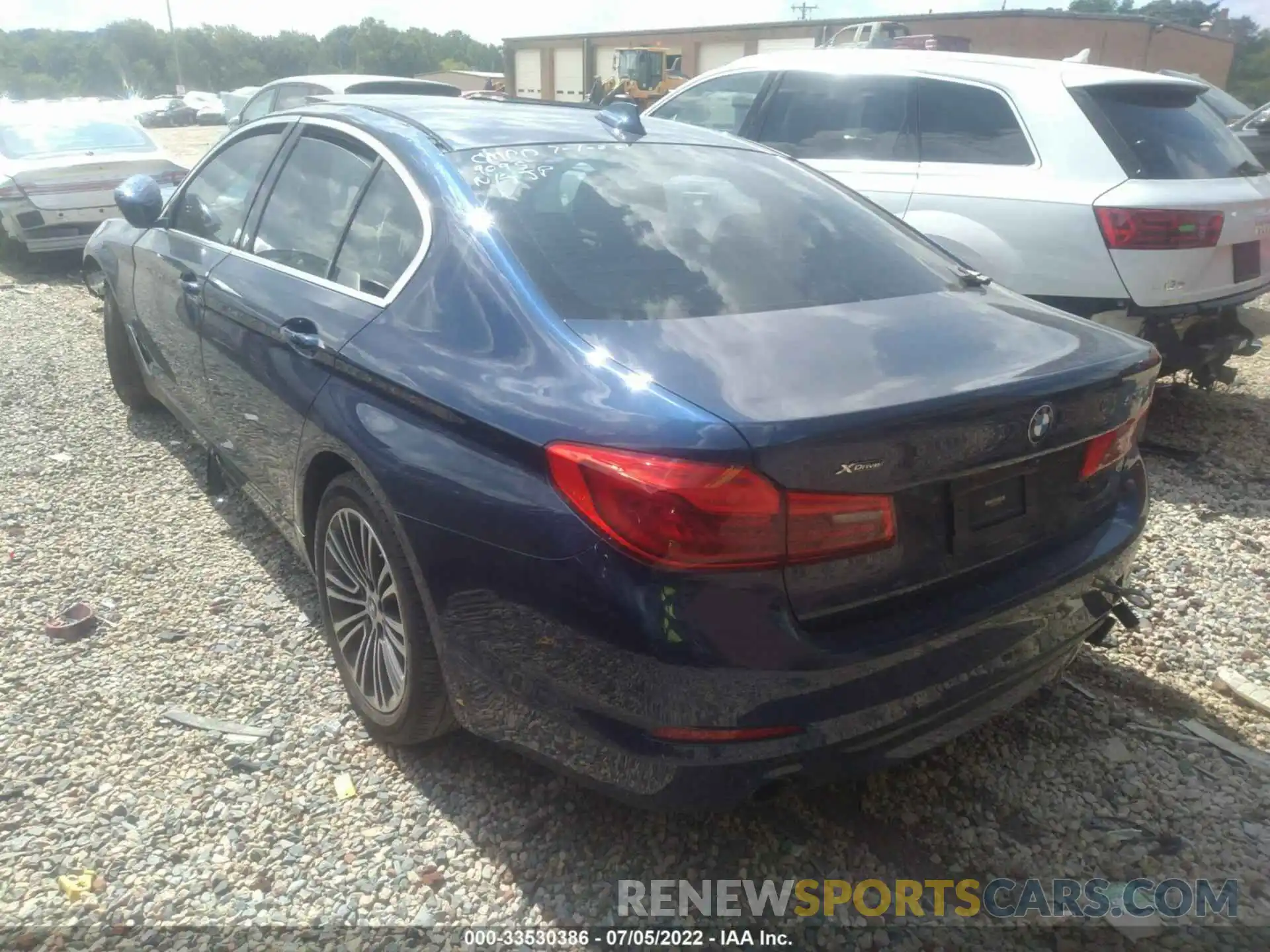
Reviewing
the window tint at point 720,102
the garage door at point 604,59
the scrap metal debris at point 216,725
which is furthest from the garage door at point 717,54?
the scrap metal debris at point 216,725

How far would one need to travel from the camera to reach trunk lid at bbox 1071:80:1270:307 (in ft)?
14.5

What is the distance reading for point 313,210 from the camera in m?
3.07

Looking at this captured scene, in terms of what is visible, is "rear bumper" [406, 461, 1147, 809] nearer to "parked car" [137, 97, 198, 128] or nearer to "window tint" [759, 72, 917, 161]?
"window tint" [759, 72, 917, 161]

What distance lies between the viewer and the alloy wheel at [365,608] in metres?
2.54

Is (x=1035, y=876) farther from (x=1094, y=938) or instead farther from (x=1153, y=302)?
(x=1153, y=302)

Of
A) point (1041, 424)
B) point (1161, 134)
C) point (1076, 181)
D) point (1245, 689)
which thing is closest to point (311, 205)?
point (1041, 424)

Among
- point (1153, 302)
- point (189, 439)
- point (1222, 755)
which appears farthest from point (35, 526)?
point (1153, 302)

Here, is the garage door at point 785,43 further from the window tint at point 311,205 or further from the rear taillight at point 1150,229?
the window tint at point 311,205

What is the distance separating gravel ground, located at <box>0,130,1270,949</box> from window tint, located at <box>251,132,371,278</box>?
4.07ft

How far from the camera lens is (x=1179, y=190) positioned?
4480mm

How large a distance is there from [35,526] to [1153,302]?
16.4 ft

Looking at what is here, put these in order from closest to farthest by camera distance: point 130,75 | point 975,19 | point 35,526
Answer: point 35,526, point 975,19, point 130,75

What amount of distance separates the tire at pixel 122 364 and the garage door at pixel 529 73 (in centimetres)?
4145

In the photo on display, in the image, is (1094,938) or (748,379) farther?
(1094,938)
